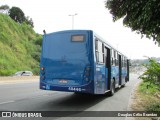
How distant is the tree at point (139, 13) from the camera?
11.1 m

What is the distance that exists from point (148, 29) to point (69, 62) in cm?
347

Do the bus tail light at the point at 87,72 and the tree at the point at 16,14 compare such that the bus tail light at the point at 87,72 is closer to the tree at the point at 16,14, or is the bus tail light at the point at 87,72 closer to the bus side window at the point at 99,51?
the bus side window at the point at 99,51

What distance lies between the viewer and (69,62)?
12.3 m

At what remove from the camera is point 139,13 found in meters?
11.9

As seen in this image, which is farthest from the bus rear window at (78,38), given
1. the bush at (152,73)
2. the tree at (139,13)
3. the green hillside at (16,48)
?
the green hillside at (16,48)

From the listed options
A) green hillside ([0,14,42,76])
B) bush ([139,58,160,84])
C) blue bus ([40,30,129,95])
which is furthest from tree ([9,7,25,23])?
bush ([139,58,160,84])

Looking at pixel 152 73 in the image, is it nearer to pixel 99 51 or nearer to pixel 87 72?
pixel 87 72

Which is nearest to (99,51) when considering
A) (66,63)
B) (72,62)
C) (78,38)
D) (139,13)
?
(78,38)

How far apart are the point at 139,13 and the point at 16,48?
166 feet

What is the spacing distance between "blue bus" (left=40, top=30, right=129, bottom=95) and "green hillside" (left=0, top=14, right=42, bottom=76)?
3838 cm

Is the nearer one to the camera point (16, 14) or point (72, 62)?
point (72, 62)

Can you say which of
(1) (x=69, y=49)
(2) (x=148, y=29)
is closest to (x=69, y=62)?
(1) (x=69, y=49)

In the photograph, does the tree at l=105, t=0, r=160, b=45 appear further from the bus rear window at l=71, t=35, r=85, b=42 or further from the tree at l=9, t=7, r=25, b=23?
the tree at l=9, t=7, r=25, b=23

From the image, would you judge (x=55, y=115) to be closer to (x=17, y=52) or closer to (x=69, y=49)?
(x=69, y=49)
